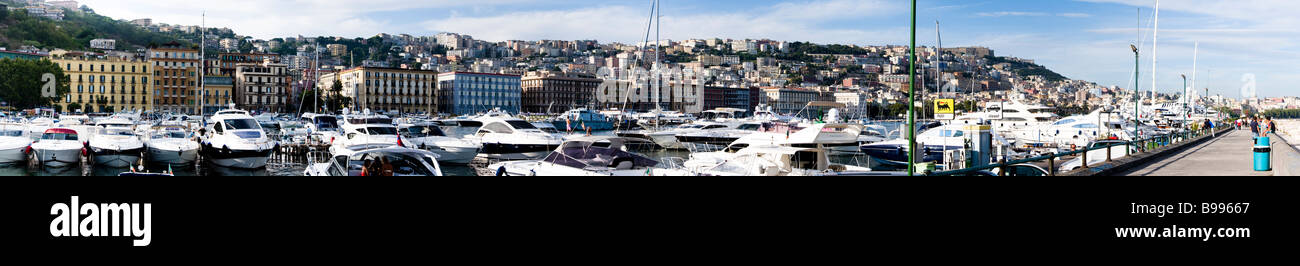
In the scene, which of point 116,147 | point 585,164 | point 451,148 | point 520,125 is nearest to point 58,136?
point 116,147

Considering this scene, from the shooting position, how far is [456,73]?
38.9m

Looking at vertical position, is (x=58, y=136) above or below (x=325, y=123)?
below

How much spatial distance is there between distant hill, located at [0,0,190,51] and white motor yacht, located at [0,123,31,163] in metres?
6.15

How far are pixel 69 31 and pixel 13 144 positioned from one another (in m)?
6.89

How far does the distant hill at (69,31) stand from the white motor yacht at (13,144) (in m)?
6.15

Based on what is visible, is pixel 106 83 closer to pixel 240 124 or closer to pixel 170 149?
pixel 240 124

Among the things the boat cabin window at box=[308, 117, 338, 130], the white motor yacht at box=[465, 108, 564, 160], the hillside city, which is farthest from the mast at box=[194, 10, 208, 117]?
the boat cabin window at box=[308, 117, 338, 130]

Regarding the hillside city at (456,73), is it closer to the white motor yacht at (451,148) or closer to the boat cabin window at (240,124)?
the boat cabin window at (240,124)

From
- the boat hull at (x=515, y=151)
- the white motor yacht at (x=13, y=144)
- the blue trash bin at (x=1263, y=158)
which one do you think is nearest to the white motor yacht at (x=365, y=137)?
the boat hull at (x=515, y=151)

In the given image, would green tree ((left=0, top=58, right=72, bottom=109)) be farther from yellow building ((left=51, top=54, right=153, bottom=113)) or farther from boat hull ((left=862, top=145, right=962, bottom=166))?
boat hull ((left=862, top=145, right=962, bottom=166))
